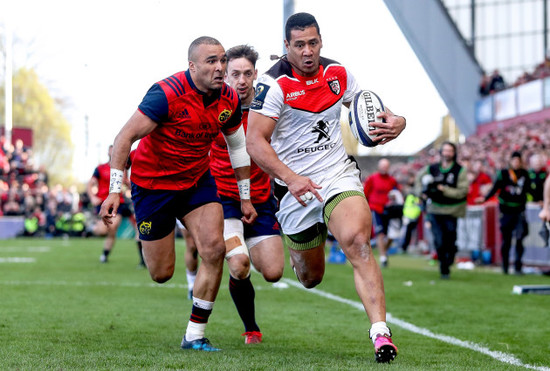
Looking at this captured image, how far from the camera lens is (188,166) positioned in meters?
6.75

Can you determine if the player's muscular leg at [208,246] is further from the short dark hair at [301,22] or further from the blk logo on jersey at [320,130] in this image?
the short dark hair at [301,22]

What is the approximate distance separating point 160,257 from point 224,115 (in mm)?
1247

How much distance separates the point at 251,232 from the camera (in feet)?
25.1

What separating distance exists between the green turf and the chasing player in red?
62cm

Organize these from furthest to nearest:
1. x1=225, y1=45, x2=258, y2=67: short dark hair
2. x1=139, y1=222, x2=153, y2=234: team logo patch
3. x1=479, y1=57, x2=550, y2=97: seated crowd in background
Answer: x1=479, y1=57, x2=550, y2=97: seated crowd in background, x1=225, y1=45, x2=258, y2=67: short dark hair, x1=139, y1=222, x2=153, y2=234: team logo patch

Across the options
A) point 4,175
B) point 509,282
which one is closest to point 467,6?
point 4,175

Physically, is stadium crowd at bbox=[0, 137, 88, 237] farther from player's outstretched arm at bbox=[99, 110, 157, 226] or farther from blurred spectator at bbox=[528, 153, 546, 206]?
player's outstretched arm at bbox=[99, 110, 157, 226]

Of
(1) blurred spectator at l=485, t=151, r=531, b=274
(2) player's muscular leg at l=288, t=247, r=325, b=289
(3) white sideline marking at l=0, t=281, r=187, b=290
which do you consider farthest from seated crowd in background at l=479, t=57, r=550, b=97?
(2) player's muscular leg at l=288, t=247, r=325, b=289

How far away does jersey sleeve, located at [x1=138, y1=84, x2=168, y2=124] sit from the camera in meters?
6.23

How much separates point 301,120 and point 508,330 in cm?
309

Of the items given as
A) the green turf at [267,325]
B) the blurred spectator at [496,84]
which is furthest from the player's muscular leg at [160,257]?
the blurred spectator at [496,84]

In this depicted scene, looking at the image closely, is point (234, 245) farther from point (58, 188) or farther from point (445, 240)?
point (58, 188)

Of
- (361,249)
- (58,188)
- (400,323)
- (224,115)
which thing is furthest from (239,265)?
(58,188)

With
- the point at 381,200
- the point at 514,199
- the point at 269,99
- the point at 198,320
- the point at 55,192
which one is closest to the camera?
the point at 269,99
